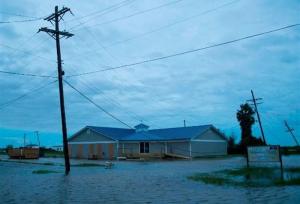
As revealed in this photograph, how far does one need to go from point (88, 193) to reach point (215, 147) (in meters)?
48.1

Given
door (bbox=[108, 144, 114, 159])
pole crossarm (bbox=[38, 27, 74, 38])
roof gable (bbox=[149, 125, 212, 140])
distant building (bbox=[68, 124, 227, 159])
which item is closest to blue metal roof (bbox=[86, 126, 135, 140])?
distant building (bbox=[68, 124, 227, 159])

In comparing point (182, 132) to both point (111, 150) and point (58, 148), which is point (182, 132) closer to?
point (111, 150)

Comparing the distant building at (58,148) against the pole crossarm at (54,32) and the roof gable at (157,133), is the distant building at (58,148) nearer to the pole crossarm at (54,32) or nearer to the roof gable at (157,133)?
the roof gable at (157,133)

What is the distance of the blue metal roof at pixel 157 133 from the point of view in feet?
191

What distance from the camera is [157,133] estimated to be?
214ft

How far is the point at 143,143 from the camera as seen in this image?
60562 millimetres

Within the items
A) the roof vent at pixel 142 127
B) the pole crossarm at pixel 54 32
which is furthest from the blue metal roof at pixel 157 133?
the pole crossarm at pixel 54 32

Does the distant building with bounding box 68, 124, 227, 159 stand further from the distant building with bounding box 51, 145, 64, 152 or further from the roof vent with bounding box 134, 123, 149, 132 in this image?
the distant building with bounding box 51, 145, 64, 152

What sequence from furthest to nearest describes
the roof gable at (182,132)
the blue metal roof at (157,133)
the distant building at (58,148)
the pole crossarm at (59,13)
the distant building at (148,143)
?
the distant building at (58,148) → the blue metal roof at (157,133) → the distant building at (148,143) → the roof gable at (182,132) → the pole crossarm at (59,13)

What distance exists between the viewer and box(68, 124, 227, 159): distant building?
5788cm

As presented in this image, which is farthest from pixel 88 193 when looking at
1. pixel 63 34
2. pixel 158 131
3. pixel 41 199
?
pixel 158 131

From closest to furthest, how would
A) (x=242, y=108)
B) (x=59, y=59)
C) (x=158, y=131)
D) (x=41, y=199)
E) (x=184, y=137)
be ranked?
1. (x=41, y=199)
2. (x=59, y=59)
3. (x=184, y=137)
4. (x=158, y=131)
5. (x=242, y=108)

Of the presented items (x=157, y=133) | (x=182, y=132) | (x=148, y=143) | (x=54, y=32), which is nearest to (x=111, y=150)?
(x=148, y=143)

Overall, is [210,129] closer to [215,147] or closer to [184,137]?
[215,147]
